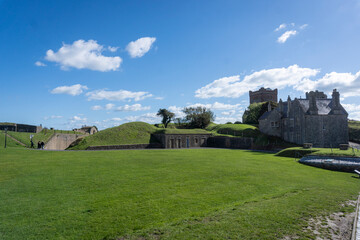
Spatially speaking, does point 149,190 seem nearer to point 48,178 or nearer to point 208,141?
point 48,178

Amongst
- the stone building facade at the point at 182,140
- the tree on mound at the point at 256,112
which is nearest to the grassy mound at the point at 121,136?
the stone building facade at the point at 182,140

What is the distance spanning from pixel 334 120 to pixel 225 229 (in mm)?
46498

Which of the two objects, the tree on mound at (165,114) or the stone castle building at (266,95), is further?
the stone castle building at (266,95)

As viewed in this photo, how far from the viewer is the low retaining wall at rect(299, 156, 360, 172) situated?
19.9 metres

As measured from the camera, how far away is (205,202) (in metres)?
8.98

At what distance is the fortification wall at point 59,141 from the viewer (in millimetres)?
43138

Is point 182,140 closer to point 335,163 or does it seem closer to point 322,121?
point 322,121

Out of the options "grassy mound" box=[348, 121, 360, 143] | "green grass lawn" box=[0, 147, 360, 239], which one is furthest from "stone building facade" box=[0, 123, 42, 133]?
"grassy mound" box=[348, 121, 360, 143]

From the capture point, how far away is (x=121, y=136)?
45.5 metres

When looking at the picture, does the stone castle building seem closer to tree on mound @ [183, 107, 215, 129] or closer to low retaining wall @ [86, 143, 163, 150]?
tree on mound @ [183, 107, 215, 129]

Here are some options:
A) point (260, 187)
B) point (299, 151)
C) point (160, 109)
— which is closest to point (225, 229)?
point (260, 187)

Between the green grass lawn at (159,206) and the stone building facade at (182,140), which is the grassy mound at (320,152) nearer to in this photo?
the green grass lawn at (159,206)

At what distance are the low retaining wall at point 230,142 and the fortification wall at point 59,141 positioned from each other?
33.8 m

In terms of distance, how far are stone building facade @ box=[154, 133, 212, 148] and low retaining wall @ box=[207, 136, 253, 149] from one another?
1708mm
